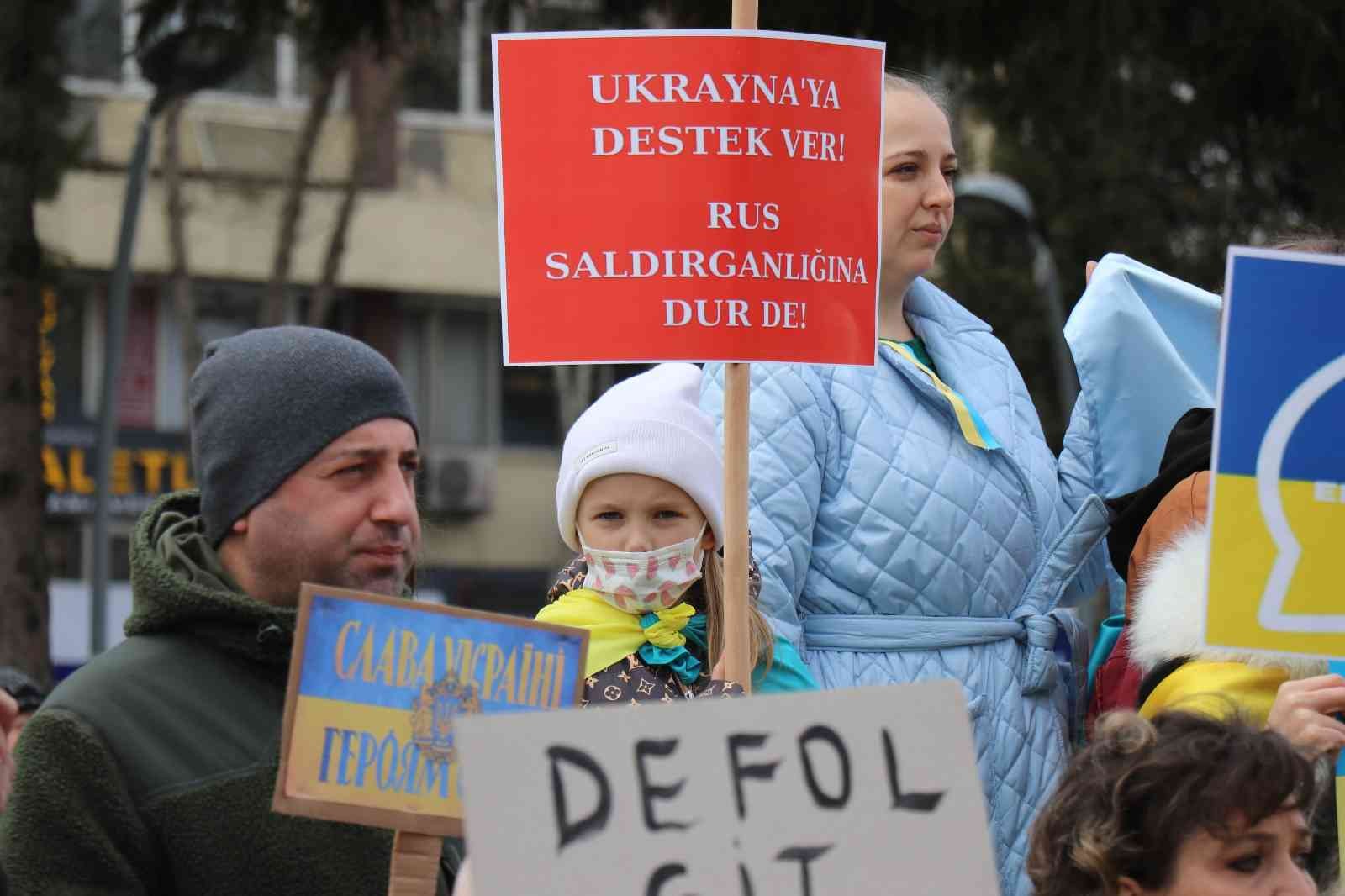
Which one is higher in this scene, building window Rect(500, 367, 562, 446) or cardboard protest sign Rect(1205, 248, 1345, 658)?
cardboard protest sign Rect(1205, 248, 1345, 658)

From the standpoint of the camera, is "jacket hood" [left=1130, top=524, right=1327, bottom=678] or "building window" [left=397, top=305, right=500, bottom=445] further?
"building window" [left=397, top=305, right=500, bottom=445]

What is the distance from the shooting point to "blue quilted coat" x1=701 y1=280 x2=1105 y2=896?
402 cm

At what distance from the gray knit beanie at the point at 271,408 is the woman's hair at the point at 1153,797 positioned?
1.06 meters

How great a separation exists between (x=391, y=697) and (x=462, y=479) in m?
23.6

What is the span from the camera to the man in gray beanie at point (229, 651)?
9.27 ft

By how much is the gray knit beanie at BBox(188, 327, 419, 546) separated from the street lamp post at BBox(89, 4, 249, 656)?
213 inches

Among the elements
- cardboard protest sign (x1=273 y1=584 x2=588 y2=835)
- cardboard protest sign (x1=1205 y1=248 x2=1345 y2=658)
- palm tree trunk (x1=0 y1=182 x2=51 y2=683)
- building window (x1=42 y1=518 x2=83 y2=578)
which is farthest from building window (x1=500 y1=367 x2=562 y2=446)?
cardboard protest sign (x1=273 y1=584 x2=588 y2=835)

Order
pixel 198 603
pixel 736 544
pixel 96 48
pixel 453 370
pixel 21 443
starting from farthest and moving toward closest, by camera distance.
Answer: pixel 453 370, pixel 96 48, pixel 21 443, pixel 736 544, pixel 198 603

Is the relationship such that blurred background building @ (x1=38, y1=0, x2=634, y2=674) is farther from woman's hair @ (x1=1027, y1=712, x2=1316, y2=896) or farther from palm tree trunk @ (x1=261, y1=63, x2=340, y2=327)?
woman's hair @ (x1=1027, y1=712, x2=1316, y2=896)

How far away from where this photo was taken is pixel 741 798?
2.51m

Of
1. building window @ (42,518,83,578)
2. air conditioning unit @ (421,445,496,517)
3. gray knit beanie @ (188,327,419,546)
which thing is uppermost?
gray knit beanie @ (188,327,419,546)

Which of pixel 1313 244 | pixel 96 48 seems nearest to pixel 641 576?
pixel 1313 244

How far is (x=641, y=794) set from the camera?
8.15 feet

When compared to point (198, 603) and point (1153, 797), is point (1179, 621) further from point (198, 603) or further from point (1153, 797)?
point (198, 603)
